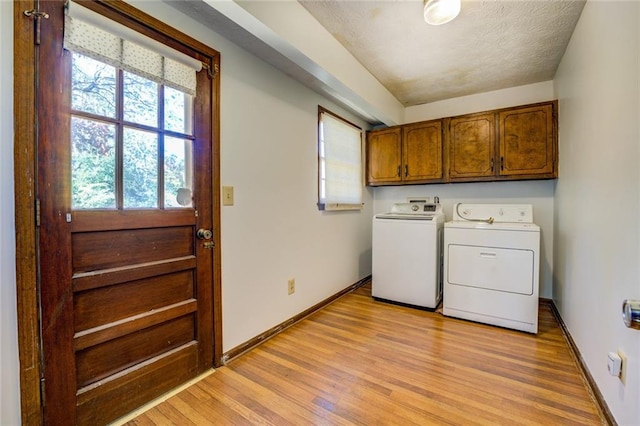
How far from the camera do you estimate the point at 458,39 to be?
2.03 metres

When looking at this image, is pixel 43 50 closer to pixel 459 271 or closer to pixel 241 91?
pixel 241 91

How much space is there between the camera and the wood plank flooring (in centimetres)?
136

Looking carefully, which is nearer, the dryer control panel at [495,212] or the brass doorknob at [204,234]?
the brass doorknob at [204,234]

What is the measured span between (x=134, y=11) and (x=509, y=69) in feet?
9.63

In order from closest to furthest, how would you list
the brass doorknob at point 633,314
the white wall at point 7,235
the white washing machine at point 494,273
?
the brass doorknob at point 633,314
the white wall at point 7,235
the white washing machine at point 494,273

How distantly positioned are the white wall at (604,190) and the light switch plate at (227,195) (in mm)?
1996

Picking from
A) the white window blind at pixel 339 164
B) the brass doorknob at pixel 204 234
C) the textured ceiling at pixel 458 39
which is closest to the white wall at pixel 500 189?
the textured ceiling at pixel 458 39

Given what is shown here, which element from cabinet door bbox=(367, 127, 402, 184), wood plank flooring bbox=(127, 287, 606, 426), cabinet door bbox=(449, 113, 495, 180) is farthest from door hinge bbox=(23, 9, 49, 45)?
cabinet door bbox=(449, 113, 495, 180)

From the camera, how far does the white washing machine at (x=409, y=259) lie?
2691 millimetres

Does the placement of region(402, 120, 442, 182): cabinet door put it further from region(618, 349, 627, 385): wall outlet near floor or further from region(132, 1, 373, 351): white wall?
region(618, 349, 627, 385): wall outlet near floor

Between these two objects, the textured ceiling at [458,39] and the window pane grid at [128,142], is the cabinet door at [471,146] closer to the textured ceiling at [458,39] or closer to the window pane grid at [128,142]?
the textured ceiling at [458,39]

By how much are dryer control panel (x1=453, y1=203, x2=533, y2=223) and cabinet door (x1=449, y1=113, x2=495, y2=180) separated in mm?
337

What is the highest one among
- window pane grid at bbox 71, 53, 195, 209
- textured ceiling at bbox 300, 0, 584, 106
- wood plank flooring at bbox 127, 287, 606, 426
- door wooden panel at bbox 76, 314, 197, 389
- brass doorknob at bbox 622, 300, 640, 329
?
textured ceiling at bbox 300, 0, 584, 106

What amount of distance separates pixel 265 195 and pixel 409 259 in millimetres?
1625
